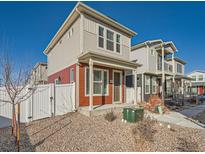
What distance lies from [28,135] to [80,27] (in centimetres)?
687

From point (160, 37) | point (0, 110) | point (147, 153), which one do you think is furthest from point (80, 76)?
point (160, 37)

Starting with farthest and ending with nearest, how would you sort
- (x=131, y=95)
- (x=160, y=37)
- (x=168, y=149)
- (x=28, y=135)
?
(x=160, y=37)
(x=131, y=95)
(x=28, y=135)
(x=168, y=149)

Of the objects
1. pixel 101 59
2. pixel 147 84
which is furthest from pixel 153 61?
pixel 101 59

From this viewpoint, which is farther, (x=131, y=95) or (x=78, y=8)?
(x=131, y=95)

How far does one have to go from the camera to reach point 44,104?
7.38 metres

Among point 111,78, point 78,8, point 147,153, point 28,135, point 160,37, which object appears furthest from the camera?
point 160,37

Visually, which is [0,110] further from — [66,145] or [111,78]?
[111,78]

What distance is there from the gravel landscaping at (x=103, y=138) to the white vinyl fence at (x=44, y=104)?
0.86m

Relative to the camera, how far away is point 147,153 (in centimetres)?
366

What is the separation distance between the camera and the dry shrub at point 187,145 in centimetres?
398

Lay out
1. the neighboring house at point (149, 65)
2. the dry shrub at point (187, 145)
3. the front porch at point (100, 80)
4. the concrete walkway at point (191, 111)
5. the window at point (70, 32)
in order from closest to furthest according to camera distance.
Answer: the dry shrub at point (187, 145) → the front porch at point (100, 80) → the concrete walkway at point (191, 111) → the window at point (70, 32) → the neighboring house at point (149, 65)

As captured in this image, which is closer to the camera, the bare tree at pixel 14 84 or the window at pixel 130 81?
the bare tree at pixel 14 84

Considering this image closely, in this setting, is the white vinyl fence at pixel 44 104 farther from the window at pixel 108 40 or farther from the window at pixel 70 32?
the window at pixel 70 32

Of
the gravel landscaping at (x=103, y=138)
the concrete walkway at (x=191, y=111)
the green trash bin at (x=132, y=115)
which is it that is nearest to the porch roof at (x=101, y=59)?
the green trash bin at (x=132, y=115)
